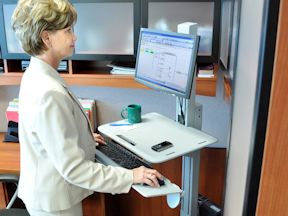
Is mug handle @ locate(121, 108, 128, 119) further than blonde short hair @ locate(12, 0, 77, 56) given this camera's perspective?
Yes

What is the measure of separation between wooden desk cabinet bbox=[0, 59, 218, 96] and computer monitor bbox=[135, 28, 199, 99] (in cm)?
29

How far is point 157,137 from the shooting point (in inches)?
67.1

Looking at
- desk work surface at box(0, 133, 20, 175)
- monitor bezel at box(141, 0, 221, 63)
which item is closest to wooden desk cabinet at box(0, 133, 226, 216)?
desk work surface at box(0, 133, 20, 175)

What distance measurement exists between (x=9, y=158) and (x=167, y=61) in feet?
3.77

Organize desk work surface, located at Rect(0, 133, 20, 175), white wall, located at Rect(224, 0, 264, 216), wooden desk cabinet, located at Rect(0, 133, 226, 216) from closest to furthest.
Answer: white wall, located at Rect(224, 0, 264, 216), desk work surface, located at Rect(0, 133, 20, 175), wooden desk cabinet, located at Rect(0, 133, 226, 216)

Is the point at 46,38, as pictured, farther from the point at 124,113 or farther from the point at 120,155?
the point at 124,113

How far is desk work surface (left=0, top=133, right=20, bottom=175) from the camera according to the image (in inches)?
77.2

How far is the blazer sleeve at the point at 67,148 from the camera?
1.24 m

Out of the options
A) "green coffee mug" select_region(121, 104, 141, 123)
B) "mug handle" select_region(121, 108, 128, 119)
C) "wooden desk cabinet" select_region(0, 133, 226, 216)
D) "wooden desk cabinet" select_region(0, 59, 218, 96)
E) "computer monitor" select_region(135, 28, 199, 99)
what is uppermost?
"computer monitor" select_region(135, 28, 199, 99)

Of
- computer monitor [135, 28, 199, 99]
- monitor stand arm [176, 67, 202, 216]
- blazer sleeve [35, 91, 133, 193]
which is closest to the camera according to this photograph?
blazer sleeve [35, 91, 133, 193]

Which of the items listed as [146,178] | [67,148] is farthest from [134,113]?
[67,148]

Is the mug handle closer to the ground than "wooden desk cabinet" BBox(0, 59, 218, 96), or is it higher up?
closer to the ground

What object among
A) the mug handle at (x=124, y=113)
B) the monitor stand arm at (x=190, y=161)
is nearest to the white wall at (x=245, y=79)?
the monitor stand arm at (x=190, y=161)

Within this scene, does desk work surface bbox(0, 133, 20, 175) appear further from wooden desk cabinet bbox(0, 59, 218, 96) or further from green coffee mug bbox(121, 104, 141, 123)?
green coffee mug bbox(121, 104, 141, 123)
